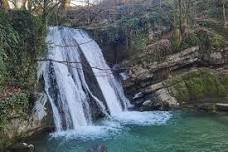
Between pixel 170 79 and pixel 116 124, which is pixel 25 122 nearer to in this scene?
pixel 116 124

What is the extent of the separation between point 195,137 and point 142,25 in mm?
8480

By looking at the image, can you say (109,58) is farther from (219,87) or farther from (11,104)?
(11,104)

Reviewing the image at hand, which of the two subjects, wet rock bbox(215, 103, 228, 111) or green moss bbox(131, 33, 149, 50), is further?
green moss bbox(131, 33, 149, 50)

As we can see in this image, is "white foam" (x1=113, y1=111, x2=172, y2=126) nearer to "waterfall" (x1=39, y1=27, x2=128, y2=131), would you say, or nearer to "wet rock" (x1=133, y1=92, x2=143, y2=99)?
"waterfall" (x1=39, y1=27, x2=128, y2=131)

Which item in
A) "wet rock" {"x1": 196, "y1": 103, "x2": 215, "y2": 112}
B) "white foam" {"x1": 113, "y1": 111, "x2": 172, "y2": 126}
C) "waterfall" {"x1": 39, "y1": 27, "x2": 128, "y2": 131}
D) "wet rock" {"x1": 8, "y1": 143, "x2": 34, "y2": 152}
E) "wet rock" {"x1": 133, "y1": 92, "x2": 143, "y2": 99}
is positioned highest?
"waterfall" {"x1": 39, "y1": 27, "x2": 128, "y2": 131}

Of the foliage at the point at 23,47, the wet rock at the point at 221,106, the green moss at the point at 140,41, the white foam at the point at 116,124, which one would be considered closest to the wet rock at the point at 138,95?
the white foam at the point at 116,124

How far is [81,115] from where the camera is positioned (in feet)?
49.2

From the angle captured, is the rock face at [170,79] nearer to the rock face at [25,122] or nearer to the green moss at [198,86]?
the green moss at [198,86]

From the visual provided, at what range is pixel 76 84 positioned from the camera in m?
16.1

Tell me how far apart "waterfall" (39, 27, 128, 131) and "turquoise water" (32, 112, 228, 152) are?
2.90 feet

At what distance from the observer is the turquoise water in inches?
463

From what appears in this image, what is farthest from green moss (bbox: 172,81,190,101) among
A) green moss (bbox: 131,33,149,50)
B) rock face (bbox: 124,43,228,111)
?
green moss (bbox: 131,33,149,50)

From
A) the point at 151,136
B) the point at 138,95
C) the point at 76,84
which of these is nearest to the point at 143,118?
the point at 138,95

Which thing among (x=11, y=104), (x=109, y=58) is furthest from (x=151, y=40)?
(x=11, y=104)
